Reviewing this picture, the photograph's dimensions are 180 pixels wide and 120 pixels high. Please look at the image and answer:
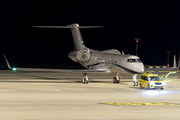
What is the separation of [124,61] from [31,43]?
92224mm

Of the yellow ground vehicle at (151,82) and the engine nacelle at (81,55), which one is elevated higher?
the engine nacelle at (81,55)

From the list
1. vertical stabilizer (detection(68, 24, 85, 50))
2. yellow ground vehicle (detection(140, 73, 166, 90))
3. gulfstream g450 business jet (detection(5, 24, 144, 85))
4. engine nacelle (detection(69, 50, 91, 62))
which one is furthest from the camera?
vertical stabilizer (detection(68, 24, 85, 50))

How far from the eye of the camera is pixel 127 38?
12431 cm

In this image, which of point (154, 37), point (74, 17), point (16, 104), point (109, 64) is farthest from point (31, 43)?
point (16, 104)

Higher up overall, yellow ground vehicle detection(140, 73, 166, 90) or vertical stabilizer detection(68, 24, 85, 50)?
vertical stabilizer detection(68, 24, 85, 50)

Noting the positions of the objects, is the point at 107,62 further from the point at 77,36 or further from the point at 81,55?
the point at 77,36

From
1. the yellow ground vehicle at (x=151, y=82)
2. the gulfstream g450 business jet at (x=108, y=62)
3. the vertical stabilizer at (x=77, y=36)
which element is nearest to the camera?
the yellow ground vehicle at (x=151, y=82)

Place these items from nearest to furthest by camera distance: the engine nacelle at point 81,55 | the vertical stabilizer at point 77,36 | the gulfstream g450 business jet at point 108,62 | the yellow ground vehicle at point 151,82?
the yellow ground vehicle at point 151,82 → the gulfstream g450 business jet at point 108,62 → the engine nacelle at point 81,55 → the vertical stabilizer at point 77,36

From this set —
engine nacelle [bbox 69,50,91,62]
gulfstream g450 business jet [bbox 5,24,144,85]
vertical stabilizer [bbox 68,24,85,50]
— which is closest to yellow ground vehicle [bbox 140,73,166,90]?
gulfstream g450 business jet [bbox 5,24,144,85]

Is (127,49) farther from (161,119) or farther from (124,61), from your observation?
(161,119)

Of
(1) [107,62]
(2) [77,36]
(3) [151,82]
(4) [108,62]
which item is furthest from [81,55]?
(3) [151,82]

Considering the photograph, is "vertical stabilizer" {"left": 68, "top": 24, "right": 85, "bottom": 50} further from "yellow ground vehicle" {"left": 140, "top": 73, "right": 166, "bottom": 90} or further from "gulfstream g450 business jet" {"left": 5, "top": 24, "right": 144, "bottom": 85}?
"yellow ground vehicle" {"left": 140, "top": 73, "right": 166, "bottom": 90}

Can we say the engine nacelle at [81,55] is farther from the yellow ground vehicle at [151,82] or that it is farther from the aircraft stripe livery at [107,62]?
the yellow ground vehicle at [151,82]

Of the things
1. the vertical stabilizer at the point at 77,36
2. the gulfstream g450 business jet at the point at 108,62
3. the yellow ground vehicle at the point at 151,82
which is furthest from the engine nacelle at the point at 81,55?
the yellow ground vehicle at the point at 151,82
